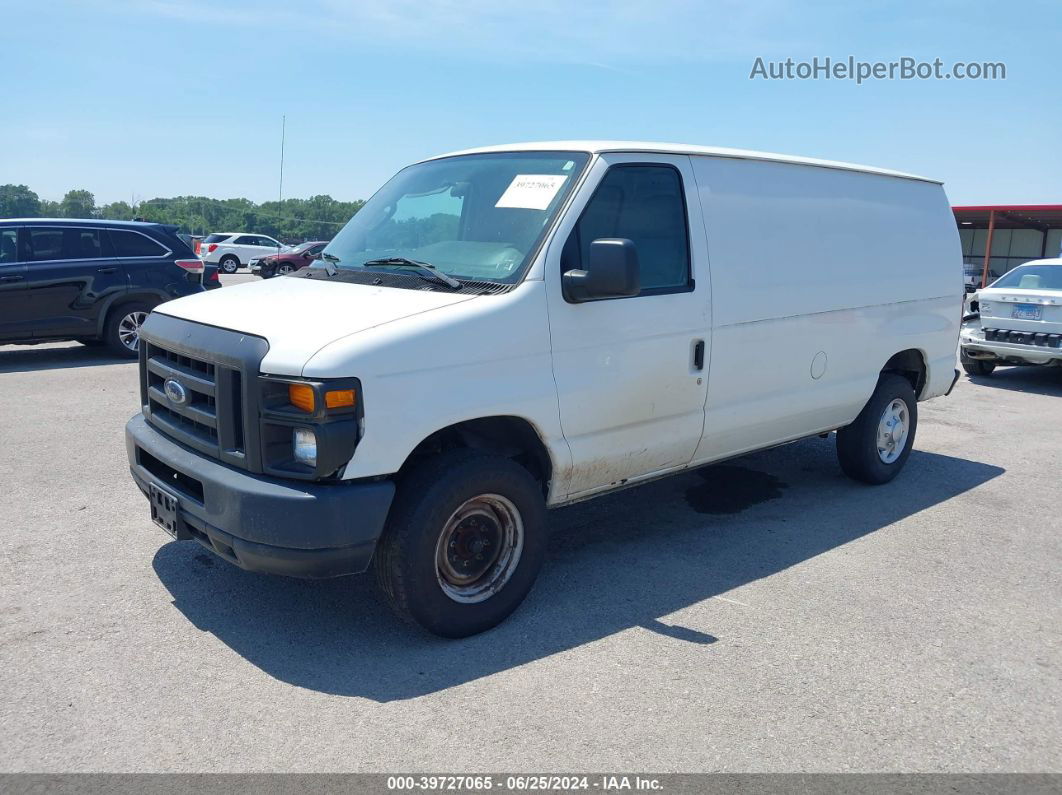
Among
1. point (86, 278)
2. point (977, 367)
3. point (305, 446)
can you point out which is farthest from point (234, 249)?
point (305, 446)

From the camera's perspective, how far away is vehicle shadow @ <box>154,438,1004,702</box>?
395cm

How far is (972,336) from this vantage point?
12211mm

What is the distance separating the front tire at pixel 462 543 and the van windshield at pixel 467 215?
0.95m

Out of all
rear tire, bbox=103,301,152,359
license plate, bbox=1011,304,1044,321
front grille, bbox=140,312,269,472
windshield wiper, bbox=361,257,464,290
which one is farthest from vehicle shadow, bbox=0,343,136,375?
license plate, bbox=1011,304,1044,321

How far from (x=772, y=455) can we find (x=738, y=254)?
2.98 metres

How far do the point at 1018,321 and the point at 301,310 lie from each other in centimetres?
1060

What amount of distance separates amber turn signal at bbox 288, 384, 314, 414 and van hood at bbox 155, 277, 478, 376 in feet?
0.21

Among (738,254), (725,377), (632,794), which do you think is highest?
(738,254)

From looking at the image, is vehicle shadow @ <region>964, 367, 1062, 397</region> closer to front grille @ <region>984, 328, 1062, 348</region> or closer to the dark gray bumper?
→ front grille @ <region>984, 328, 1062, 348</region>

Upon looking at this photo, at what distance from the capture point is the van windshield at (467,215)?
4.41m

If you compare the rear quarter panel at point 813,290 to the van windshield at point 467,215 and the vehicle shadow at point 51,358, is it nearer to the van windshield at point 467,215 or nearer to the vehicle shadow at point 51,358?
the van windshield at point 467,215

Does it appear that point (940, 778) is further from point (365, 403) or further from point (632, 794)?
point (365, 403)

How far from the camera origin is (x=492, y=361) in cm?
402

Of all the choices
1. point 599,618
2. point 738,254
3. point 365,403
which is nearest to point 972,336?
point 738,254
